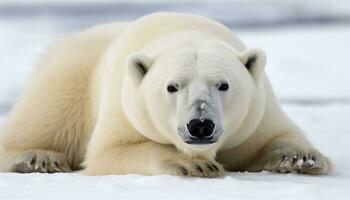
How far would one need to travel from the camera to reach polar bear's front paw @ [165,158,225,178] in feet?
11.4

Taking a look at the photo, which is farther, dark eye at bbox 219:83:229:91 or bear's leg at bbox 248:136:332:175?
bear's leg at bbox 248:136:332:175

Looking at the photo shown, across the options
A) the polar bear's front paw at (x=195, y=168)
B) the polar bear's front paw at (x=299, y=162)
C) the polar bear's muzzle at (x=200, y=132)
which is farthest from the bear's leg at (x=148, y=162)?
the polar bear's front paw at (x=299, y=162)

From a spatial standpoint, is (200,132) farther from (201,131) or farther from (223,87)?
(223,87)

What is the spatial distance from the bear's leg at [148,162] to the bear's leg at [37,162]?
1.07 feet

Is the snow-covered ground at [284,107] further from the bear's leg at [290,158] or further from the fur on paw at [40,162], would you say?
the fur on paw at [40,162]

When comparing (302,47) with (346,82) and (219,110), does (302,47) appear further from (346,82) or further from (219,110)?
(219,110)

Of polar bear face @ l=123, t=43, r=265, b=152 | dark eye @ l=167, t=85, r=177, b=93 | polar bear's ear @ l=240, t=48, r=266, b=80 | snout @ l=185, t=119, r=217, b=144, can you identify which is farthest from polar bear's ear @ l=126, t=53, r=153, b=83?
snout @ l=185, t=119, r=217, b=144

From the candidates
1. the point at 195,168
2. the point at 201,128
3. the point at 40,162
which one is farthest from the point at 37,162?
the point at 201,128

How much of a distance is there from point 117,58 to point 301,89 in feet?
17.7

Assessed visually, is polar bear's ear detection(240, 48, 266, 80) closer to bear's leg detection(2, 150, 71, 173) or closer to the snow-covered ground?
the snow-covered ground

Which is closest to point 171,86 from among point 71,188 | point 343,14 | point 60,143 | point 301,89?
point 71,188

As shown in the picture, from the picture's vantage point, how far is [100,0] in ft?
63.5

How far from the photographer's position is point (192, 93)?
3311 mm

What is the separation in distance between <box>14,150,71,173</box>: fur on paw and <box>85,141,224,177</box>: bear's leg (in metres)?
0.32
